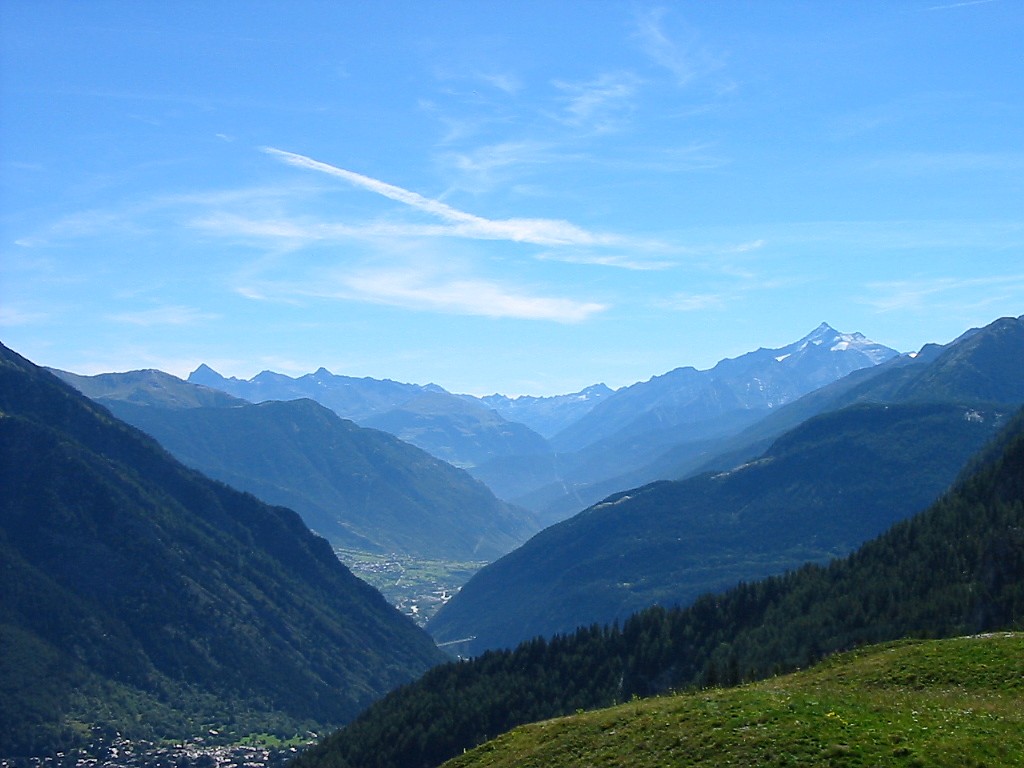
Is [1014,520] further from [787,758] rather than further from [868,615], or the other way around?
[787,758]

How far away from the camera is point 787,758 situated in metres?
58.8

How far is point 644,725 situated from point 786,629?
417 ft

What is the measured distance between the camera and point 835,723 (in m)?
62.8

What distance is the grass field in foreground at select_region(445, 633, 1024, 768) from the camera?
57.7 metres

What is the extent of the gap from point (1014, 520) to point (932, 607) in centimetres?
3129

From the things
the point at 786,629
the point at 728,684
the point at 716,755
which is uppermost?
the point at 716,755

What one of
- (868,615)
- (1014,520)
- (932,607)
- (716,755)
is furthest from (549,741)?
(1014,520)

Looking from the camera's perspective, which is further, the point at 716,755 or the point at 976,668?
the point at 976,668

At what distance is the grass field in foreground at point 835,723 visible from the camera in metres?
57.7

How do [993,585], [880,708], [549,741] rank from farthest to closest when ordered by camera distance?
[993,585] < [549,741] < [880,708]

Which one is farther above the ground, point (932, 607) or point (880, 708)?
point (880, 708)

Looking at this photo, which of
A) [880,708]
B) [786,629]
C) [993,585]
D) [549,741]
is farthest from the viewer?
[786,629]

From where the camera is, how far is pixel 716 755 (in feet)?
206

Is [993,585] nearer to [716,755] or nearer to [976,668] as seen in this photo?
[976,668]
